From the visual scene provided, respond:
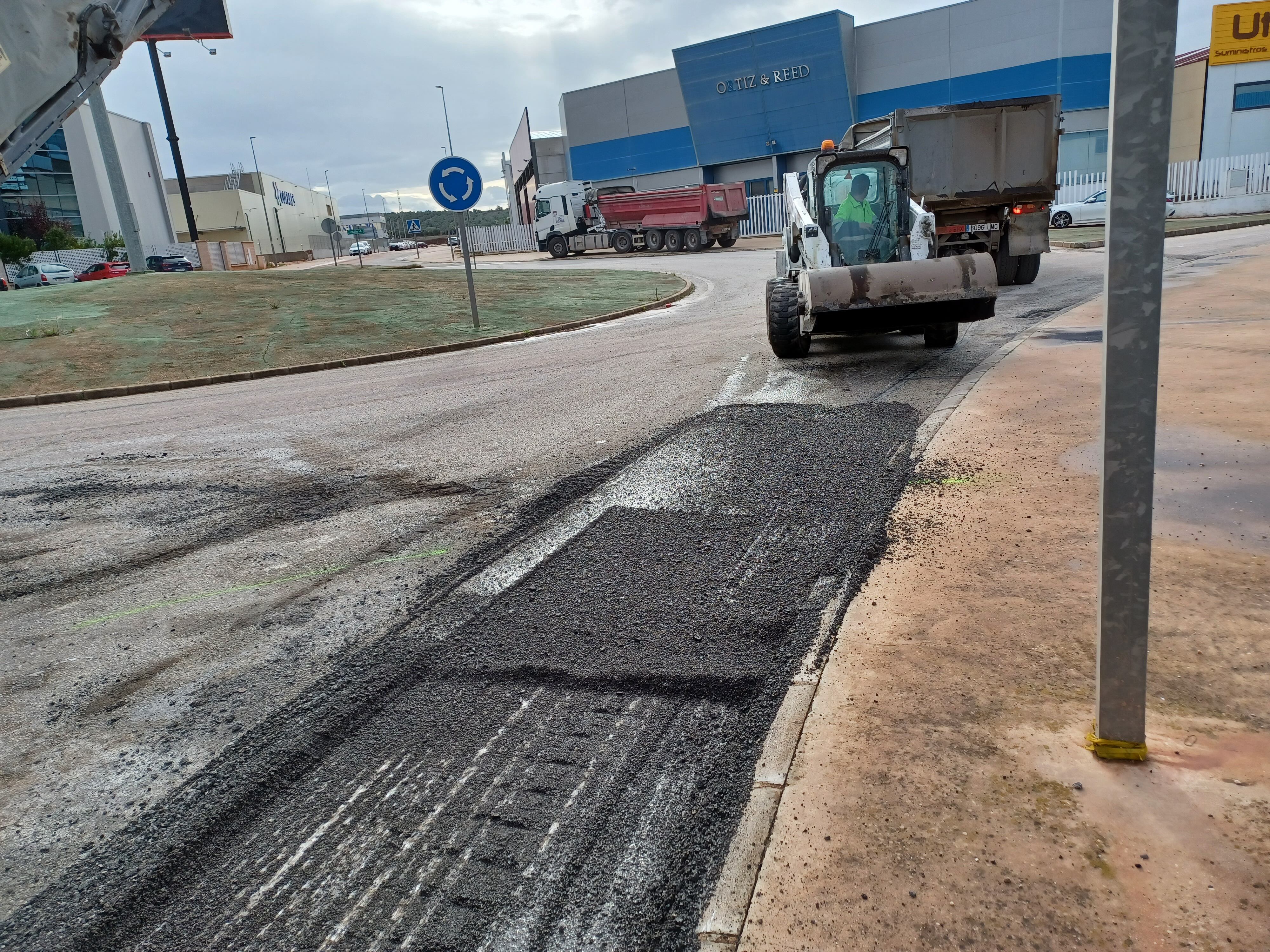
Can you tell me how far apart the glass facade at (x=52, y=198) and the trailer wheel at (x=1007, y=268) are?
56506mm

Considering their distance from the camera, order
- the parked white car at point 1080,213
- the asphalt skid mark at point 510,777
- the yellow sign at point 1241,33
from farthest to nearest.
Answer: the yellow sign at point 1241,33 → the parked white car at point 1080,213 → the asphalt skid mark at point 510,777

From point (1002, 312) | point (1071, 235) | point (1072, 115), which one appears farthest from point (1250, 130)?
point (1002, 312)

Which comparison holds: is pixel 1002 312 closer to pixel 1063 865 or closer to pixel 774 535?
pixel 774 535

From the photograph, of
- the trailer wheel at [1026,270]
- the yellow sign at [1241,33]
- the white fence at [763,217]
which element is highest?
the yellow sign at [1241,33]

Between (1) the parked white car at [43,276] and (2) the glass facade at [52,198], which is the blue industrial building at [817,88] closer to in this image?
(1) the parked white car at [43,276]

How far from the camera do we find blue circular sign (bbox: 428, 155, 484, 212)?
44.9 feet

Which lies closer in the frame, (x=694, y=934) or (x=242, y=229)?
(x=694, y=934)

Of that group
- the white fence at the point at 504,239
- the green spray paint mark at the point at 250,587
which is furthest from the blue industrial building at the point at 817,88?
the green spray paint mark at the point at 250,587

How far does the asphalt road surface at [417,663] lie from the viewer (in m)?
2.39

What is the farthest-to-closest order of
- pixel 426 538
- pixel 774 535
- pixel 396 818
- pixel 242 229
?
pixel 242 229, pixel 426 538, pixel 774 535, pixel 396 818

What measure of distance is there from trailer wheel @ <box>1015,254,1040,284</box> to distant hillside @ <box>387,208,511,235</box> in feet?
323

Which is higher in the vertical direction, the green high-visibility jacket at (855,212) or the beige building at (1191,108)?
the beige building at (1191,108)

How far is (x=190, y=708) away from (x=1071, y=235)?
29353mm

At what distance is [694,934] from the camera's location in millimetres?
2162
